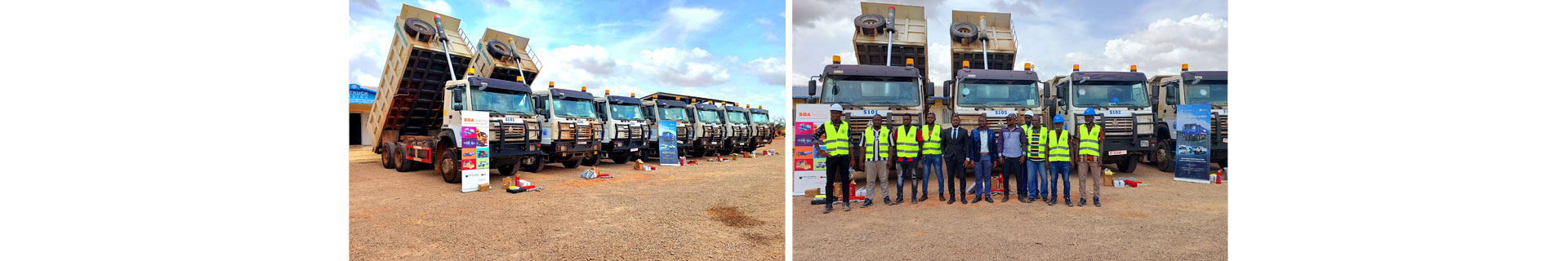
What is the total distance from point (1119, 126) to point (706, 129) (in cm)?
809

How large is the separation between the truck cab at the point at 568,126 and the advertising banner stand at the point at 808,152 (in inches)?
177

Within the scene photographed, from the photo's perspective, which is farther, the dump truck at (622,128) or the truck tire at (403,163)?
the dump truck at (622,128)

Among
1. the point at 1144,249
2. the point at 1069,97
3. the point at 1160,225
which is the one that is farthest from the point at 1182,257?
the point at 1069,97

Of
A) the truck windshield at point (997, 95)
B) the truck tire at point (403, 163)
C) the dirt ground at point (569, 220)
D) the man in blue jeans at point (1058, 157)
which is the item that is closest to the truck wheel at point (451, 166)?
the dirt ground at point (569, 220)

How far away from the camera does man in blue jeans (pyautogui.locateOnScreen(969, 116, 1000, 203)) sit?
5.14 metres

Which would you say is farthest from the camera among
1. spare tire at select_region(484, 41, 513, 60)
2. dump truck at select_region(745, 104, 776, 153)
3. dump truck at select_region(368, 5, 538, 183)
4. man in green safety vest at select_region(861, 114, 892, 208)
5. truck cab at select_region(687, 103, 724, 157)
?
dump truck at select_region(745, 104, 776, 153)

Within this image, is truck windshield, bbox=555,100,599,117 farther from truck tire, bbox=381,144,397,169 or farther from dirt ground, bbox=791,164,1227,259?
dirt ground, bbox=791,164,1227,259

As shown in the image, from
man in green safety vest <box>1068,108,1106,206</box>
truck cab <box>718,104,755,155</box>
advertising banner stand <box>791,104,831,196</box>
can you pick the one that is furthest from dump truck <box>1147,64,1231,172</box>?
truck cab <box>718,104,755,155</box>

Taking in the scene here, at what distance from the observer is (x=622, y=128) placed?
10266mm

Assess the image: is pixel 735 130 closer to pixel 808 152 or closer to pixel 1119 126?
pixel 1119 126

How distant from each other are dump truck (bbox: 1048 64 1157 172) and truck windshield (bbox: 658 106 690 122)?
7544mm

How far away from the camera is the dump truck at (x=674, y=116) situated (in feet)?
38.2

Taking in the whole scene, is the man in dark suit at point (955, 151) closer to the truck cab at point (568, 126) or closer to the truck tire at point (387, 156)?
the truck cab at point (568, 126)

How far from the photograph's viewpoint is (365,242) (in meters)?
3.69
